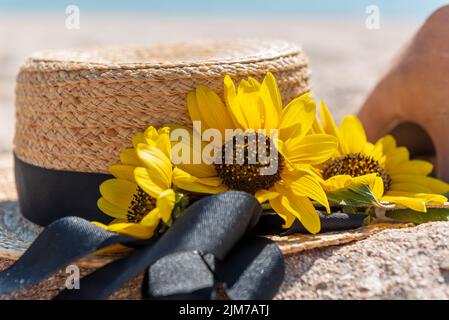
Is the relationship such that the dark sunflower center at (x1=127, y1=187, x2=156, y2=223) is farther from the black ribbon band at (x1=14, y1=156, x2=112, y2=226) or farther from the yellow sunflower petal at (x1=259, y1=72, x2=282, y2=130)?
the yellow sunflower petal at (x1=259, y1=72, x2=282, y2=130)

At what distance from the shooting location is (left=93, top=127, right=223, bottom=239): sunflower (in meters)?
1.18

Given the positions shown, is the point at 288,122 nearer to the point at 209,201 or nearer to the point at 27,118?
the point at 209,201

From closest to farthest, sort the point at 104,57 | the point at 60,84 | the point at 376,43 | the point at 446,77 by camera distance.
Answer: the point at 60,84 → the point at 446,77 → the point at 104,57 → the point at 376,43

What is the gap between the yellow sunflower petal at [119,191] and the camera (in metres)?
1.33

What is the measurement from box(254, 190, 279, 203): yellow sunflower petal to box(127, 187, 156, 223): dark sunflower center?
21 centimetres

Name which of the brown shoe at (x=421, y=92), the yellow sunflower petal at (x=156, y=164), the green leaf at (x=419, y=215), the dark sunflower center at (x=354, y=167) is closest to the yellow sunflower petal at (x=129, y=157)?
the yellow sunflower petal at (x=156, y=164)

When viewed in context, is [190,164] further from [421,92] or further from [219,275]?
[421,92]

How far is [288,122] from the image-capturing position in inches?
52.6

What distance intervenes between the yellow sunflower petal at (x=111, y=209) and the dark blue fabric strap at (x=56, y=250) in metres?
0.12

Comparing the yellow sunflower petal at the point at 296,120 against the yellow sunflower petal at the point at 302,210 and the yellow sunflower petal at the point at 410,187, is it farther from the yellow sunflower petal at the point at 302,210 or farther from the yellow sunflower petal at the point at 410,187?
the yellow sunflower petal at the point at 410,187

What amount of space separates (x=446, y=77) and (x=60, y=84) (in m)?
1.08

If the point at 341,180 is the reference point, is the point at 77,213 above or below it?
below

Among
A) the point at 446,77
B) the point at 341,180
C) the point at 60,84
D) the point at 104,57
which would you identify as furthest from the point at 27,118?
the point at 446,77

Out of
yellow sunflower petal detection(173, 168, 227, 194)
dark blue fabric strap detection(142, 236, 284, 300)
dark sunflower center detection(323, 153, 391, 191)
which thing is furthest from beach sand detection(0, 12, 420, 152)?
dark blue fabric strap detection(142, 236, 284, 300)
